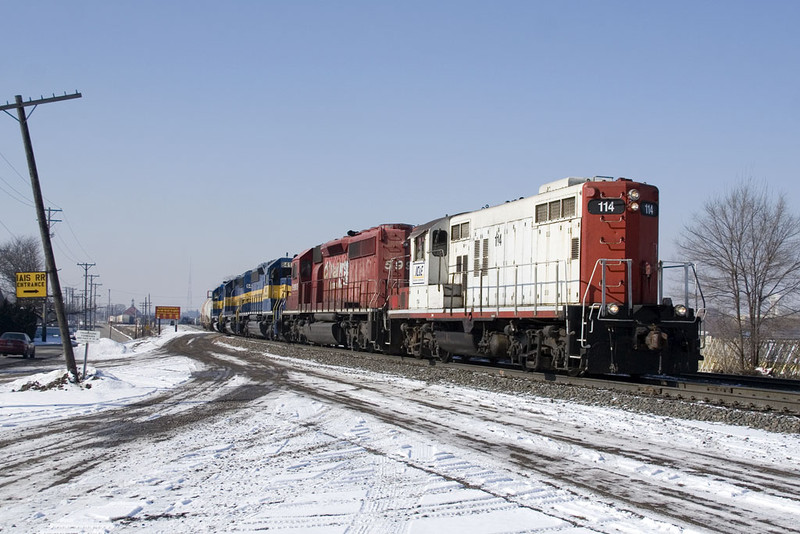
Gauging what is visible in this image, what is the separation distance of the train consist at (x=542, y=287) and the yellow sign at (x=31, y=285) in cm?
2361

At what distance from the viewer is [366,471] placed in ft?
22.2

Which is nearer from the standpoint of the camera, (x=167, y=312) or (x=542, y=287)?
(x=542, y=287)

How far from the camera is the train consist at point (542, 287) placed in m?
13.4

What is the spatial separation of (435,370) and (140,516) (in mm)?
12922

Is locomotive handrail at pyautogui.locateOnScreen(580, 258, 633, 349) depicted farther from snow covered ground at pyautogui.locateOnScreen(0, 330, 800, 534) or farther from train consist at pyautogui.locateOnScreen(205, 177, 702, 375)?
snow covered ground at pyautogui.locateOnScreen(0, 330, 800, 534)

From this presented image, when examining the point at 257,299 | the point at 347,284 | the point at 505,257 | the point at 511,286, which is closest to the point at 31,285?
the point at 257,299

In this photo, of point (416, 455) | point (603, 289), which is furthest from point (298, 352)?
point (416, 455)

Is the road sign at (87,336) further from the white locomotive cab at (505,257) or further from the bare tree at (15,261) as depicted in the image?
the bare tree at (15,261)

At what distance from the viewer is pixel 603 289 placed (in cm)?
1323

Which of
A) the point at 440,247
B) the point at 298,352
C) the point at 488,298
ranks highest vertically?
the point at 440,247

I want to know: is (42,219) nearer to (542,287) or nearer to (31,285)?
(542,287)

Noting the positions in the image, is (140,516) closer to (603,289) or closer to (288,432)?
(288,432)

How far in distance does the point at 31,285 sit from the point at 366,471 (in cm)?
3891

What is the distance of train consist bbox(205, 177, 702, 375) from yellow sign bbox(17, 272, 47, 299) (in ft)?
77.5
